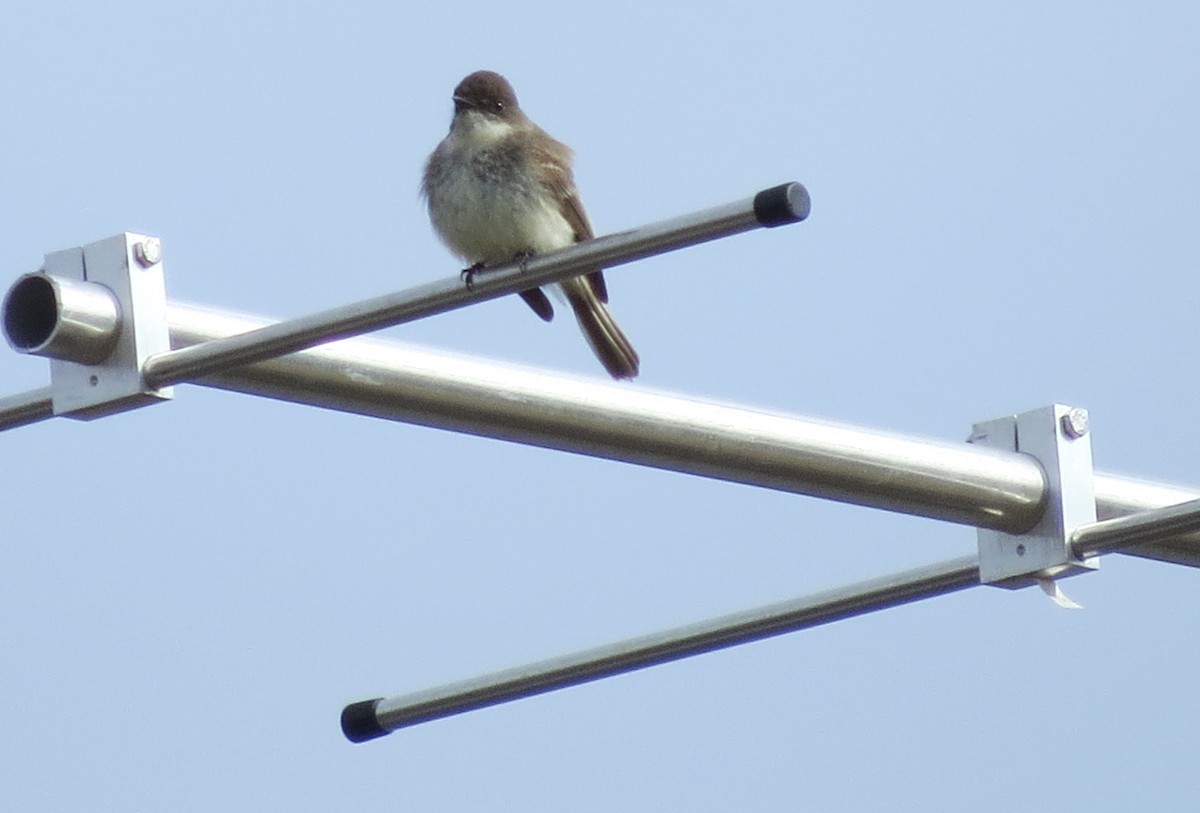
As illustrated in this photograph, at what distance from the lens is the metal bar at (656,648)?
2.99 metres

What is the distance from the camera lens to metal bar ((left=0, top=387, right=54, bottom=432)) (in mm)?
2814

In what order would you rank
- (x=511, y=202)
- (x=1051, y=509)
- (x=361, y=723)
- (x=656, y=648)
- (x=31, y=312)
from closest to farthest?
(x=31, y=312) < (x=1051, y=509) < (x=656, y=648) < (x=361, y=723) < (x=511, y=202)

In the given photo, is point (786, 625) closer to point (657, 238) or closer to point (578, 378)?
point (578, 378)

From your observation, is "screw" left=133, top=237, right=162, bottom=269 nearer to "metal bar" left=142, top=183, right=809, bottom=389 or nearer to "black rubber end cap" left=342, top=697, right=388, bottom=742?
"metal bar" left=142, top=183, right=809, bottom=389

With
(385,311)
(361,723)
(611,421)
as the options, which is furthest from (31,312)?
(361,723)

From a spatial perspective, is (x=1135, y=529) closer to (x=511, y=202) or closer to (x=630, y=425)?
(x=630, y=425)

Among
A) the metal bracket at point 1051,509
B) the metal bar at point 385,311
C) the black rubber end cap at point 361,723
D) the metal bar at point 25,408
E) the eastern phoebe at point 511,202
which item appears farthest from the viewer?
the eastern phoebe at point 511,202

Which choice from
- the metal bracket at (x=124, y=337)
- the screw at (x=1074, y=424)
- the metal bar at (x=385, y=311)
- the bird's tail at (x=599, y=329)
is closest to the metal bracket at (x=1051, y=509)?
the screw at (x=1074, y=424)

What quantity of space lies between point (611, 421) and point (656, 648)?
53 cm

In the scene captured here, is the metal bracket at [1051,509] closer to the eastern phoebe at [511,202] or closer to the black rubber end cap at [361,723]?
the black rubber end cap at [361,723]

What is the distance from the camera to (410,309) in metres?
2.59

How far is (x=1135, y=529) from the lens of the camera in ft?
9.09

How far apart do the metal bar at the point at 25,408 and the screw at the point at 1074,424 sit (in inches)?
56.1

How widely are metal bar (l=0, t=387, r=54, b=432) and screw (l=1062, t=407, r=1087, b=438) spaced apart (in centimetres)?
142
